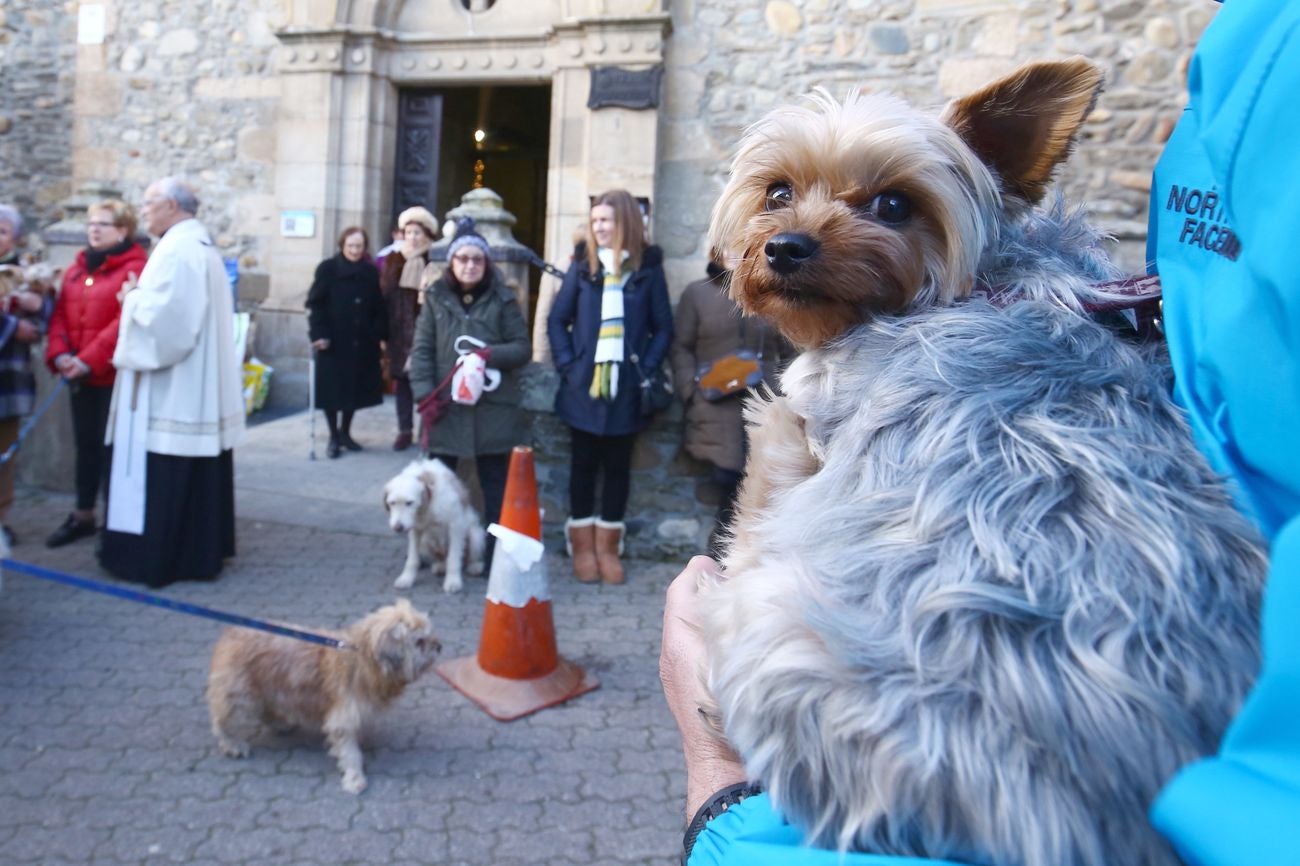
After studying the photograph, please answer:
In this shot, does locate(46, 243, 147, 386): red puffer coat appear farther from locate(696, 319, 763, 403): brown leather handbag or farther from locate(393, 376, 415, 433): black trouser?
locate(696, 319, 763, 403): brown leather handbag

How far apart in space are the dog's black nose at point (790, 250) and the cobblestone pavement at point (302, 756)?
114 inches

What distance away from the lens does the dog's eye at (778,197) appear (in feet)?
3.95

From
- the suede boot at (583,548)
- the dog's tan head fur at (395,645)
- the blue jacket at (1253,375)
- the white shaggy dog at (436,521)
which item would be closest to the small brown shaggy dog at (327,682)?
the dog's tan head fur at (395,645)

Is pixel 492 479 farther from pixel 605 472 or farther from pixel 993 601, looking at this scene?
pixel 993 601

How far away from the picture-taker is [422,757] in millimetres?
4031

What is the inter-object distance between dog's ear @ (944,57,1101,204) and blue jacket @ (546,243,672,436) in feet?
16.7

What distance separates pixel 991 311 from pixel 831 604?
17.0 inches

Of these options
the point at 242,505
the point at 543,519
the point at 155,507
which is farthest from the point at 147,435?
the point at 543,519

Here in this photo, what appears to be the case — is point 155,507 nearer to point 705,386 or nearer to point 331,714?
point 331,714

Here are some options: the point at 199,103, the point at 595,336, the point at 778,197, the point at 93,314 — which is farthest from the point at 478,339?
the point at 199,103

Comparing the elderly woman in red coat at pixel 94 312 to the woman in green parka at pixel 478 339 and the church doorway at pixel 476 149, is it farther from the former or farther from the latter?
the church doorway at pixel 476 149

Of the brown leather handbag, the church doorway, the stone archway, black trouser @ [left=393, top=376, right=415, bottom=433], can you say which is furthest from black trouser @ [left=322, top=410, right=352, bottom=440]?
the brown leather handbag

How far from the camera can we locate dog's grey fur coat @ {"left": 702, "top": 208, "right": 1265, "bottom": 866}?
66 centimetres

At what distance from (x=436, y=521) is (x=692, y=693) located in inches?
200
